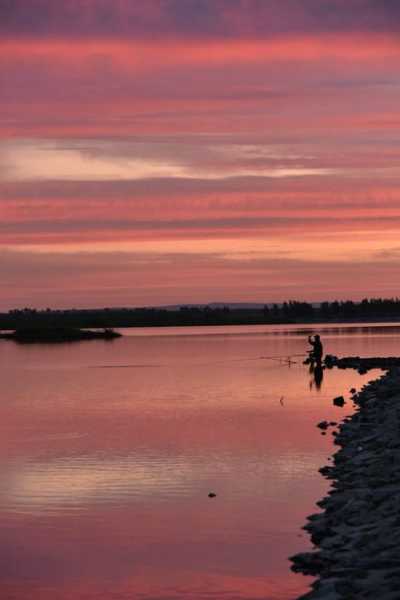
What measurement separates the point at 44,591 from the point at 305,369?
52.3 metres

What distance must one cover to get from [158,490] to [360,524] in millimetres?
6594

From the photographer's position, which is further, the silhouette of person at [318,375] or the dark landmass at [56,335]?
the dark landmass at [56,335]

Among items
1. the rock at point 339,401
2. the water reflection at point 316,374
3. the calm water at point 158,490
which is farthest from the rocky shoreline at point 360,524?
the water reflection at point 316,374

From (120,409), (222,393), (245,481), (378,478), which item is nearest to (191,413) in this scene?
(120,409)

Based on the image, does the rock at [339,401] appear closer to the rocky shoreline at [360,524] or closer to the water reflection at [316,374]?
the water reflection at [316,374]

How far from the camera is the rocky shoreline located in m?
14.2

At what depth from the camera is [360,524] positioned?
17.9 m

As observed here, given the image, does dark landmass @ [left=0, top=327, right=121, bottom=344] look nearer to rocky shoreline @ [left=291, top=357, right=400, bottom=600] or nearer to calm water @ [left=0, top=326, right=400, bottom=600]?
calm water @ [left=0, top=326, right=400, bottom=600]

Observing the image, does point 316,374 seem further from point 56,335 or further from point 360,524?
point 56,335

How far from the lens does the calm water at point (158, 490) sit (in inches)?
651

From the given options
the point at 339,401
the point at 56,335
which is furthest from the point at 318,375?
the point at 56,335

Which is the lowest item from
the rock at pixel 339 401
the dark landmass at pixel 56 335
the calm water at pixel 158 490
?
the calm water at pixel 158 490

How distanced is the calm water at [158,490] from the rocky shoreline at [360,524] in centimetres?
47

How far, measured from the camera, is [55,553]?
1797cm
